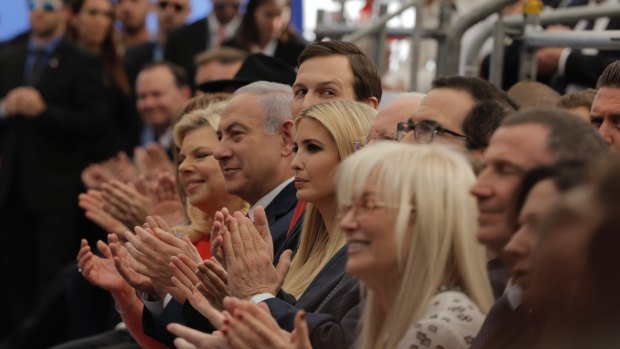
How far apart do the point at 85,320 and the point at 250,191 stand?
266 cm

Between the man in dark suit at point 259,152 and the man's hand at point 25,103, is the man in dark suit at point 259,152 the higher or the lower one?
the higher one

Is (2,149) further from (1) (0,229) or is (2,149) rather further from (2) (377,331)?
(2) (377,331)

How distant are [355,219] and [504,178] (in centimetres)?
39

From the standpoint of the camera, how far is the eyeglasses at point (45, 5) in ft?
33.7

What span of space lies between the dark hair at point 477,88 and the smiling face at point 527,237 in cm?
100

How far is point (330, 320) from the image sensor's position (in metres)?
3.81

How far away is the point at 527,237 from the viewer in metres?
2.94

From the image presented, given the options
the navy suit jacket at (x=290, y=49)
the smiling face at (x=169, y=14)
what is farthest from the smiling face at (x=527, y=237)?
the smiling face at (x=169, y=14)

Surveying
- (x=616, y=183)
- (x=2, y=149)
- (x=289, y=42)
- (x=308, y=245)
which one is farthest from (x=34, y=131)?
(x=616, y=183)

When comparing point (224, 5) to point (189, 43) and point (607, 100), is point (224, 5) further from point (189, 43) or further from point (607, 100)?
point (607, 100)

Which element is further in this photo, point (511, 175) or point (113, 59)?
point (113, 59)

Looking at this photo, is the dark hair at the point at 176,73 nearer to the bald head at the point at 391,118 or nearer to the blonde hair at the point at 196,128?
the blonde hair at the point at 196,128

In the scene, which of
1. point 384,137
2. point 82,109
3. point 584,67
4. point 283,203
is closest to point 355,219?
point 384,137

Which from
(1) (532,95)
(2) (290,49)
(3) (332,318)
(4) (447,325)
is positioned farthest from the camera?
(2) (290,49)
